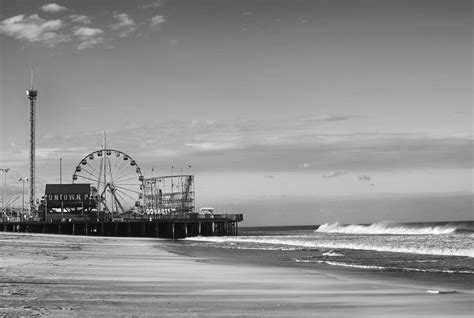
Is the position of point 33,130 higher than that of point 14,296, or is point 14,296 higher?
point 33,130

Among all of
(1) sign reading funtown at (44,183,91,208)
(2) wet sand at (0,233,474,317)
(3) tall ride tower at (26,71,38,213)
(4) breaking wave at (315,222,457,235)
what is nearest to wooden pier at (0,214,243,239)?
(1) sign reading funtown at (44,183,91,208)

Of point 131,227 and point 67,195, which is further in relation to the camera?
point 67,195

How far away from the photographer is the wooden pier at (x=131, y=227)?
327 feet

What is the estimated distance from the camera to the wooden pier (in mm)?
99688

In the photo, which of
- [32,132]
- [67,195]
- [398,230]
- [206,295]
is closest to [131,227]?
[67,195]

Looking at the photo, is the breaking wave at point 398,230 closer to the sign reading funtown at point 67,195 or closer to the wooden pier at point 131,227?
the wooden pier at point 131,227

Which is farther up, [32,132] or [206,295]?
[32,132]

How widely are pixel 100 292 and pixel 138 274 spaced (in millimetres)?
6032

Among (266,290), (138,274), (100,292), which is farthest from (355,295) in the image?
(138,274)

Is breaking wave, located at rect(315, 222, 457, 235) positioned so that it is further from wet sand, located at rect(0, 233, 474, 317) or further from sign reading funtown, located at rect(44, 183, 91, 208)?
wet sand, located at rect(0, 233, 474, 317)

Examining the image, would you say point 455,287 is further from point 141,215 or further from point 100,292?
point 141,215

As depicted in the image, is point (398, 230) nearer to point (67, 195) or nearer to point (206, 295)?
point (67, 195)

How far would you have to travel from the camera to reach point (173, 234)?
103 meters

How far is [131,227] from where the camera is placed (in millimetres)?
102875
